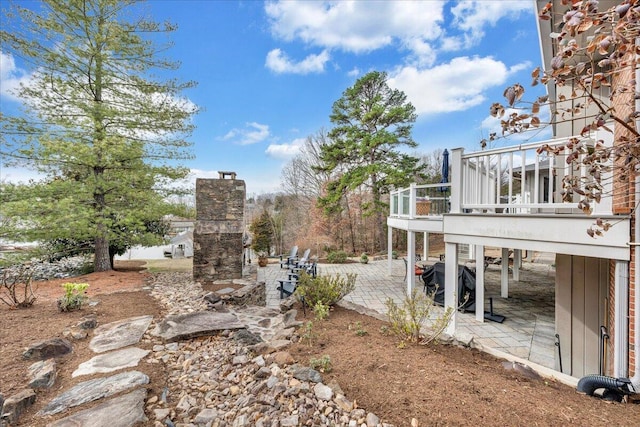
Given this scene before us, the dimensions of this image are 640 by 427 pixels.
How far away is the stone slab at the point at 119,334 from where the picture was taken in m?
3.65

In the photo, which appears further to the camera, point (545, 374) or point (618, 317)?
point (545, 374)

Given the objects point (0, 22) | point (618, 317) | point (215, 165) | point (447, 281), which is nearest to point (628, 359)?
point (618, 317)

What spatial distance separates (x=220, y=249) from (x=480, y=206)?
21.0 ft

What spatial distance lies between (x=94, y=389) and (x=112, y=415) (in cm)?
59

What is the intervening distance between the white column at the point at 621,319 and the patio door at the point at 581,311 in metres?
1.31

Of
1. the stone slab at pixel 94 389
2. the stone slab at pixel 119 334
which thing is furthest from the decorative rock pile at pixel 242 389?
the stone slab at pixel 94 389

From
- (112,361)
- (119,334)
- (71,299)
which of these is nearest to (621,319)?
(112,361)

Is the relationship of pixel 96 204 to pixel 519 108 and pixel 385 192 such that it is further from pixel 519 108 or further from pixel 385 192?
pixel 385 192

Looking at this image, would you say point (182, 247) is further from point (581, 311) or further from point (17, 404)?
point (581, 311)

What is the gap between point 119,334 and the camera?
401cm

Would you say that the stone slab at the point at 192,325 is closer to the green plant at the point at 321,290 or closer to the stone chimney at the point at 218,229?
the green plant at the point at 321,290

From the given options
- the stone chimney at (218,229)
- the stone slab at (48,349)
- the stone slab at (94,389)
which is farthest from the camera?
the stone chimney at (218,229)

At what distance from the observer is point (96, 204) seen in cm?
815

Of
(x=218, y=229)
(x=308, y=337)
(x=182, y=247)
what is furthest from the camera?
(x=182, y=247)
